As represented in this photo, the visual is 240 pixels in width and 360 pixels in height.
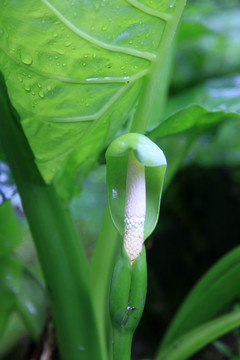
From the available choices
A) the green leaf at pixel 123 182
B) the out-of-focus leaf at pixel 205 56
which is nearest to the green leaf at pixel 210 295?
the green leaf at pixel 123 182

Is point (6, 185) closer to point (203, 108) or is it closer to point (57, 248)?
point (57, 248)

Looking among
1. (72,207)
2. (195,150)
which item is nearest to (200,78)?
(195,150)

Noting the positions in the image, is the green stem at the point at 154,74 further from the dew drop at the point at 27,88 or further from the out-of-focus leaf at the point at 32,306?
the out-of-focus leaf at the point at 32,306

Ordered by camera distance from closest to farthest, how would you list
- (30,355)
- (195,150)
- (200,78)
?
(30,355), (195,150), (200,78)

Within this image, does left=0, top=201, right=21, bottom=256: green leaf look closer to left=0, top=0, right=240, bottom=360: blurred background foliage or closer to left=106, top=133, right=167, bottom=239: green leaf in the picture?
left=0, top=0, right=240, bottom=360: blurred background foliage

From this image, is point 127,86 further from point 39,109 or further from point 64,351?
point 64,351
